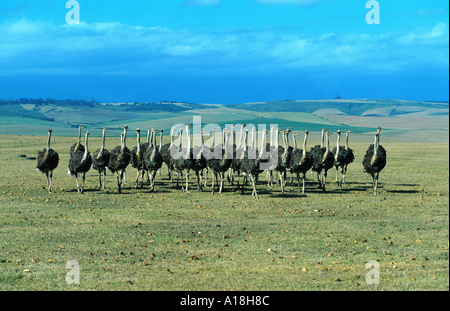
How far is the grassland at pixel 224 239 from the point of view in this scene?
10.5m

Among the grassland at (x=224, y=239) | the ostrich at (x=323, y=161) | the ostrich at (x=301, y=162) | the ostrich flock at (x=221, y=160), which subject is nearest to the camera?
the grassland at (x=224, y=239)

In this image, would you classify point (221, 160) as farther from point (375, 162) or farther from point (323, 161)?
point (375, 162)

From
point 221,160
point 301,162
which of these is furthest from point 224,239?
point 301,162

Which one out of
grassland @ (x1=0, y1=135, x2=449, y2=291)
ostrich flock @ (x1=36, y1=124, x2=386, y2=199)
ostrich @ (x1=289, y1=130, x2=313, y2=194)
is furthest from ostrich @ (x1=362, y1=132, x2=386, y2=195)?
ostrich @ (x1=289, y1=130, x2=313, y2=194)

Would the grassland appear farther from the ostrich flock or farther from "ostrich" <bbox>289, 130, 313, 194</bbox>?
"ostrich" <bbox>289, 130, 313, 194</bbox>

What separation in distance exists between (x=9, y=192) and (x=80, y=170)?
339cm

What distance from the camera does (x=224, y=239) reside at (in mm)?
14570

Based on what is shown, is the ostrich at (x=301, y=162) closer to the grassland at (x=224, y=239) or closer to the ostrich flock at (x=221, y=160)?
the ostrich flock at (x=221, y=160)

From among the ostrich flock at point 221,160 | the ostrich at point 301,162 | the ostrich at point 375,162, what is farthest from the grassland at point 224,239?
the ostrich at point 301,162

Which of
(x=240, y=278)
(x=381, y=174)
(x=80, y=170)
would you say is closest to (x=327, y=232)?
(x=240, y=278)

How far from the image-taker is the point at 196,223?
17.0 meters

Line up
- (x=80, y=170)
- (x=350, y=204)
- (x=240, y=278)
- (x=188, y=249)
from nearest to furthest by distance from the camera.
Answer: (x=240, y=278)
(x=188, y=249)
(x=350, y=204)
(x=80, y=170)
